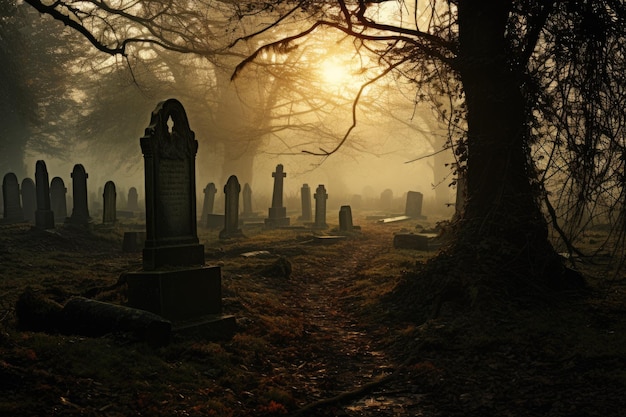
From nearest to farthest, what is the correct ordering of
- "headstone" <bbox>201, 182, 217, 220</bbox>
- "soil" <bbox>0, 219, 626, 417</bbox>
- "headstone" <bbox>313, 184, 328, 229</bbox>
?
"soil" <bbox>0, 219, 626, 417</bbox> → "headstone" <bbox>313, 184, 328, 229</bbox> → "headstone" <bbox>201, 182, 217, 220</bbox>

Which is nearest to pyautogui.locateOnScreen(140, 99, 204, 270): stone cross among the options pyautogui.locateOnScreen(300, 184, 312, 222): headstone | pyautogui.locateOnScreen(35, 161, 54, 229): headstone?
pyautogui.locateOnScreen(35, 161, 54, 229): headstone

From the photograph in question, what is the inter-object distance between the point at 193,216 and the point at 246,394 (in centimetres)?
351

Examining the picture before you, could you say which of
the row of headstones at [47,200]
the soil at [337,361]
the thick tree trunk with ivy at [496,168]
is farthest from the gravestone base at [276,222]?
the thick tree trunk with ivy at [496,168]

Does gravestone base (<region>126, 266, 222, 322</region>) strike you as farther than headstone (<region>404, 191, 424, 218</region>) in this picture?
No

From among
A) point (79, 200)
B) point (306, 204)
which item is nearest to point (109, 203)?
point (79, 200)

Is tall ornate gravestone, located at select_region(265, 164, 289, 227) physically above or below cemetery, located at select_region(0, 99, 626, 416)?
above

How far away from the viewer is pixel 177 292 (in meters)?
7.30

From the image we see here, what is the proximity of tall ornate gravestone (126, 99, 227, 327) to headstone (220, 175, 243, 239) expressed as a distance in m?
10.2

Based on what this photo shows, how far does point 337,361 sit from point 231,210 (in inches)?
492

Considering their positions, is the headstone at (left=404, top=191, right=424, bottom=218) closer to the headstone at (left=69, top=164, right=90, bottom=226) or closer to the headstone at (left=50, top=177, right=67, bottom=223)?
the headstone at (left=69, top=164, right=90, bottom=226)

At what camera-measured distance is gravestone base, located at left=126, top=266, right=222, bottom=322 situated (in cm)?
715

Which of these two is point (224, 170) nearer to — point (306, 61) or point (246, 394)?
point (306, 61)

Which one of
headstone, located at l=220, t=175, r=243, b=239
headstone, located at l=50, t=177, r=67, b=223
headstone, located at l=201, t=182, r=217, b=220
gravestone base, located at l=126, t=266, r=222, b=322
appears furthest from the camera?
headstone, located at l=201, t=182, r=217, b=220

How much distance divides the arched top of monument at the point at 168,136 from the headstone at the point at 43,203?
11537 millimetres
